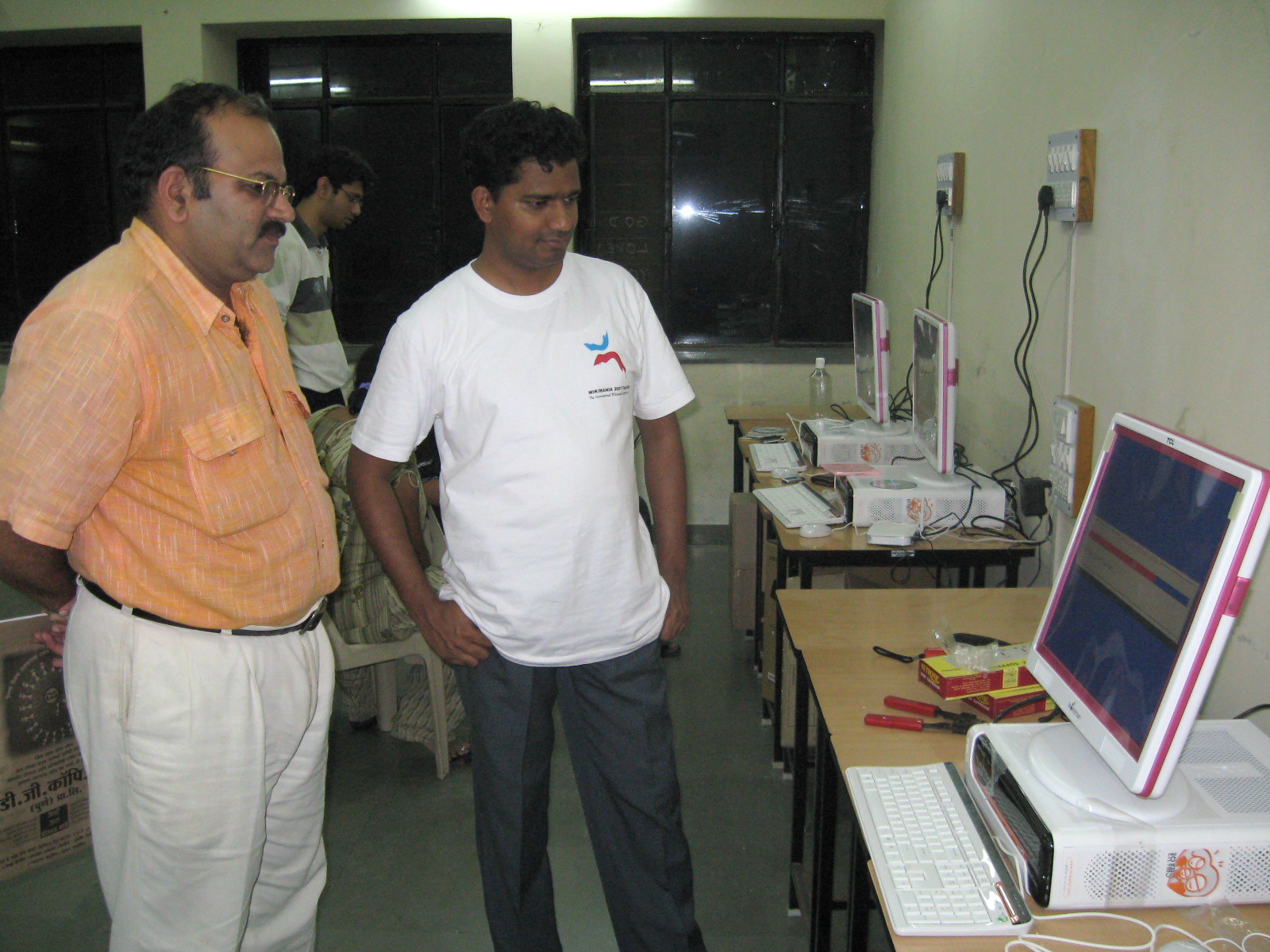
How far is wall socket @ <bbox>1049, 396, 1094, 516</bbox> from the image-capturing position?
204 cm

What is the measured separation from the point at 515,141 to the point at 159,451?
701 mm

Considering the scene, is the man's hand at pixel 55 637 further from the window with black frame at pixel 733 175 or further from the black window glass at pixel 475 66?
the black window glass at pixel 475 66

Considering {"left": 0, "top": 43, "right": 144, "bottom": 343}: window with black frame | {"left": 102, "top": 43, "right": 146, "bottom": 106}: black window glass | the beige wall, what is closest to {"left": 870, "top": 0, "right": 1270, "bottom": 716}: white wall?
the beige wall

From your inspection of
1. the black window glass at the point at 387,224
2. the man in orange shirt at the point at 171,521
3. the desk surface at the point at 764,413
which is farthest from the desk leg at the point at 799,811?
the black window glass at the point at 387,224

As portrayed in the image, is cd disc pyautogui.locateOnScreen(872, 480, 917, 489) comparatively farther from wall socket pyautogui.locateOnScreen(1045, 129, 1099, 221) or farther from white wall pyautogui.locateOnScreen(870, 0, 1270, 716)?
wall socket pyautogui.locateOnScreen(1045, 129, 1099, 221)

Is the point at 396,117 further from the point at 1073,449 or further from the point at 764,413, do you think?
the point at 1073,449

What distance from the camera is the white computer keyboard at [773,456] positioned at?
328cm

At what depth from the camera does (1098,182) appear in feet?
7.34

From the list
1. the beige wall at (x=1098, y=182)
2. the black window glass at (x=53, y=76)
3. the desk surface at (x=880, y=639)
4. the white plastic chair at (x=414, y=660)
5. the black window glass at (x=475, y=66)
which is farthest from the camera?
the black window glass at (x=53, y=76)

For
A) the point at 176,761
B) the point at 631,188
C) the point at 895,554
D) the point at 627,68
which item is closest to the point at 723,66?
the point at 627,68

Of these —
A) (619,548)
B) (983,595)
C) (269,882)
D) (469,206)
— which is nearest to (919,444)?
(983,595)

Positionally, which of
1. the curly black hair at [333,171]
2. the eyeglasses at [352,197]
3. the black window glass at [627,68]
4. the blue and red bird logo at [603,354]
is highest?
the black window glass at [627,68]

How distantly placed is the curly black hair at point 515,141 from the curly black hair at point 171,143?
1.26ft

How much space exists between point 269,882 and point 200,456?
0.69m
